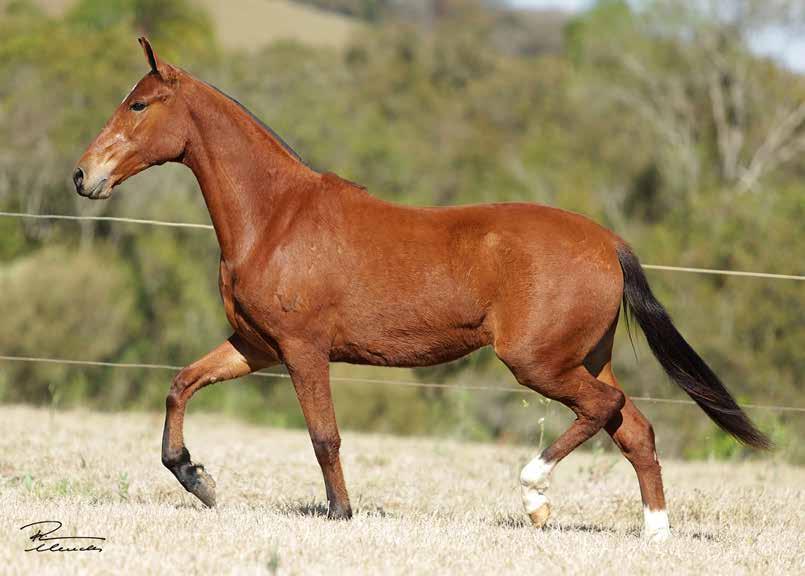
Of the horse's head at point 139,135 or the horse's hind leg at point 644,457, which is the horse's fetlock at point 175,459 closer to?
the horse's head at point 139,135

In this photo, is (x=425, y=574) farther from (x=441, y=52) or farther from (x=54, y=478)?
(x=441, y=52)

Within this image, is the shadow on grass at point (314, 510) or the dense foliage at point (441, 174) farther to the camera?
the dense foliage at point (441, 174)

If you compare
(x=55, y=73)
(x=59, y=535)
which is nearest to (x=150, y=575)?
(x=59, y=535)

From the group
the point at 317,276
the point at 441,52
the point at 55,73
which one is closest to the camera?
the point at 317,276

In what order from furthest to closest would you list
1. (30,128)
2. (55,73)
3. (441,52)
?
(441,52)
(55,73)
(30,128)

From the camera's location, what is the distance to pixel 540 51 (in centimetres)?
8831

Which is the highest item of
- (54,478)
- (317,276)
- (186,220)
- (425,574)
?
(317,276)

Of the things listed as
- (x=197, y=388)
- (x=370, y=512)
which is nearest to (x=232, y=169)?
(x=197, y=388)

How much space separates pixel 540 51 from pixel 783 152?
5347 cm

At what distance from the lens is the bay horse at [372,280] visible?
5828 mm

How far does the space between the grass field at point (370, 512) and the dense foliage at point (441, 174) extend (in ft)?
7.29

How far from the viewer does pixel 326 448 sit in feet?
19.4

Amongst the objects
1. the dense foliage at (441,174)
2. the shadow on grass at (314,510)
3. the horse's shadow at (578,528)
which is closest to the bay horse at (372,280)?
the horse's shadow at (578,528)

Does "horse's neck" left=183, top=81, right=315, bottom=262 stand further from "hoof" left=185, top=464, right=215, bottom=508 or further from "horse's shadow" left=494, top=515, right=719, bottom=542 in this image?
"horse's shadow" left=494, top=515, right=719, bottom=542
